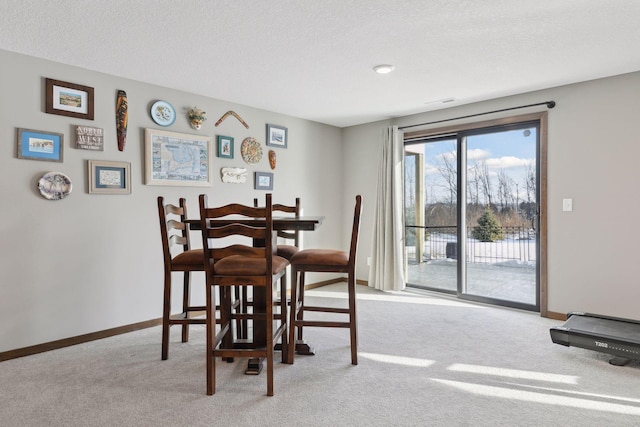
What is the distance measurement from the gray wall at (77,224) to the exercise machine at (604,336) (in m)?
3.39

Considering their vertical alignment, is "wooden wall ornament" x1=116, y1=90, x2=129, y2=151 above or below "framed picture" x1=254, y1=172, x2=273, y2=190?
above

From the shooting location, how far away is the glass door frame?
3.78m

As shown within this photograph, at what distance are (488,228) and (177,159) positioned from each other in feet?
11.4

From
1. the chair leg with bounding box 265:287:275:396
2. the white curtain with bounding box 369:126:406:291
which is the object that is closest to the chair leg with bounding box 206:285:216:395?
the chair leg with bounding box 265:287:275:396

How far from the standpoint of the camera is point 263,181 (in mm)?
4520

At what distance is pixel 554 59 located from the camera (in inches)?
117

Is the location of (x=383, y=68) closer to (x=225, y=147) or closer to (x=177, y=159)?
(x=225, y=147)

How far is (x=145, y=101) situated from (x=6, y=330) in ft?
7.07

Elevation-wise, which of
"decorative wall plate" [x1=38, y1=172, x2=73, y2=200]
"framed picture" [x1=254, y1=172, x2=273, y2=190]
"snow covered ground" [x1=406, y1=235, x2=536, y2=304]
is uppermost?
"framed picture" [x1=254, y1=172, x2=273, y2=190]

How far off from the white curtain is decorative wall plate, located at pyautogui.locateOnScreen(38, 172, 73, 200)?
11.3 feet

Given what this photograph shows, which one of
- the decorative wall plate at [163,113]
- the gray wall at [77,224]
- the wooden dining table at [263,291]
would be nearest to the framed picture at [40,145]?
the gray wall at [77,224]

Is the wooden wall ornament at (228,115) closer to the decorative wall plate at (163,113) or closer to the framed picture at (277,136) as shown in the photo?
the framed picture at (277,136)

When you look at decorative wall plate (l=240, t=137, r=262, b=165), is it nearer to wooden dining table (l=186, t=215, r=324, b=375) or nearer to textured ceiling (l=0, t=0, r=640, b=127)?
textured ceiling (l=0, t=0, r=640, b=127)

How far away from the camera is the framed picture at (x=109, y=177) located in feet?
10.4
